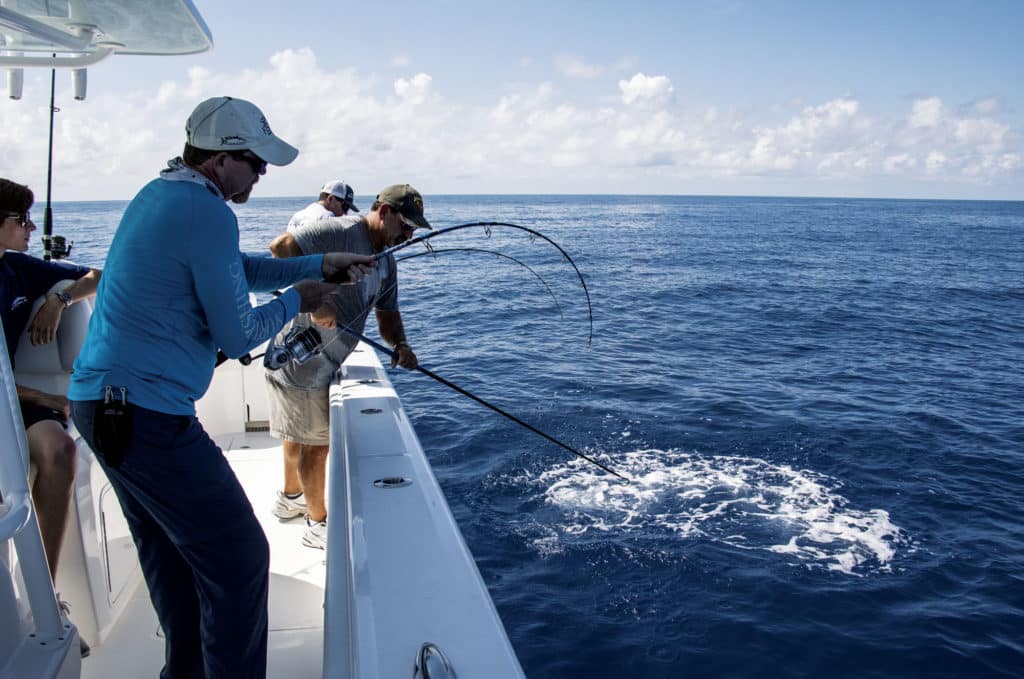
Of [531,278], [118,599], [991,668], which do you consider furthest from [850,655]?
[531,278]

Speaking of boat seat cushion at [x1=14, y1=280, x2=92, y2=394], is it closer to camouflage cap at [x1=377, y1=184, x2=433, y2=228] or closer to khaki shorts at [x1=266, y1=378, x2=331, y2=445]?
khaki shorts at [x1=266, y1=378, x2=331, y2=445]

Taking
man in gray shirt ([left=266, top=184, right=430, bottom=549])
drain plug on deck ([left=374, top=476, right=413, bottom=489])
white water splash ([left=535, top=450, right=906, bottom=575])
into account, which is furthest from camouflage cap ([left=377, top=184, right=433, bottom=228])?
white water splash ([left=535, top=450, right=906, bottom=575])

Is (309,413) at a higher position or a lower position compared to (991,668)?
higher

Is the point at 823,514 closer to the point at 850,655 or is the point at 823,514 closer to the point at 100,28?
the point at 850,655

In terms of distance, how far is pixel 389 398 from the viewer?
299 centimetres

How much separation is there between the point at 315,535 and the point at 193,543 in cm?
130

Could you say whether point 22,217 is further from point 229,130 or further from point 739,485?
point 739,485

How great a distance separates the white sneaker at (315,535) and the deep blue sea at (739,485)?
1420mm

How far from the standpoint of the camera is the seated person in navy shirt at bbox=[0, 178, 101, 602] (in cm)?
178

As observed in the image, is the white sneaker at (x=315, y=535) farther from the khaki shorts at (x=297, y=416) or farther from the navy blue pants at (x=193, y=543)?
the navy blue pants at (x=193, y=543)

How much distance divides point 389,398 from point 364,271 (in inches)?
43.3

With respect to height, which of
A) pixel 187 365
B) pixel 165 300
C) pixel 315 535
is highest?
pixel 165 300

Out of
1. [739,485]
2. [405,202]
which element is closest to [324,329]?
[405,202]

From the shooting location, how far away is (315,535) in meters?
2.66
